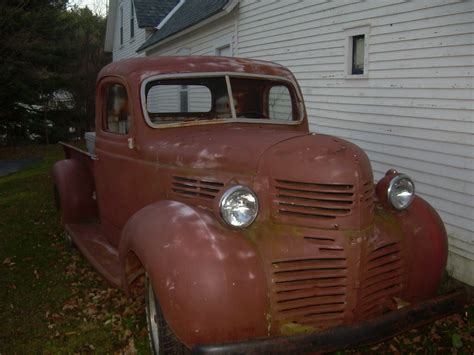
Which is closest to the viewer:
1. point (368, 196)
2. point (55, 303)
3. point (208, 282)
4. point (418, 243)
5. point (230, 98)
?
point (208, 282)

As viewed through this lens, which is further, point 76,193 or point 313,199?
point 76,193

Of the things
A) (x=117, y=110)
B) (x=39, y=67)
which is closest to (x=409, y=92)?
(x=117, y=110)

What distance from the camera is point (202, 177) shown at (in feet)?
10.2

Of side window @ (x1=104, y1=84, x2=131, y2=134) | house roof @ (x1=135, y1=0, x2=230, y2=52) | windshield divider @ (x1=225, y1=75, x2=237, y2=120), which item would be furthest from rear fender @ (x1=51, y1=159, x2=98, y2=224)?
house roof @ (x1=135, y1=0, x2=230, y2=52)

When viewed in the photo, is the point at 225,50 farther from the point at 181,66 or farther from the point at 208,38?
the point at 181,66

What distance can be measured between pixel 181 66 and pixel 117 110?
74 cm

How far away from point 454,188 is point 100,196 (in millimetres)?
3726

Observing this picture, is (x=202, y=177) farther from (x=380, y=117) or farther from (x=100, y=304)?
(x=380, y=117)

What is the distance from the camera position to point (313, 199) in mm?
2660

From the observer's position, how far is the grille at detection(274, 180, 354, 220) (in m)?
2.62

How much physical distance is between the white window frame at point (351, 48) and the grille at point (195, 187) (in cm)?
400

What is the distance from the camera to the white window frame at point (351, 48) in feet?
20.7

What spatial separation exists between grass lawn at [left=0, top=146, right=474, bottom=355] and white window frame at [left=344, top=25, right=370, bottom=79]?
348 centimetres

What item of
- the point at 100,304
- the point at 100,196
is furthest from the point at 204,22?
the point at 100,304
